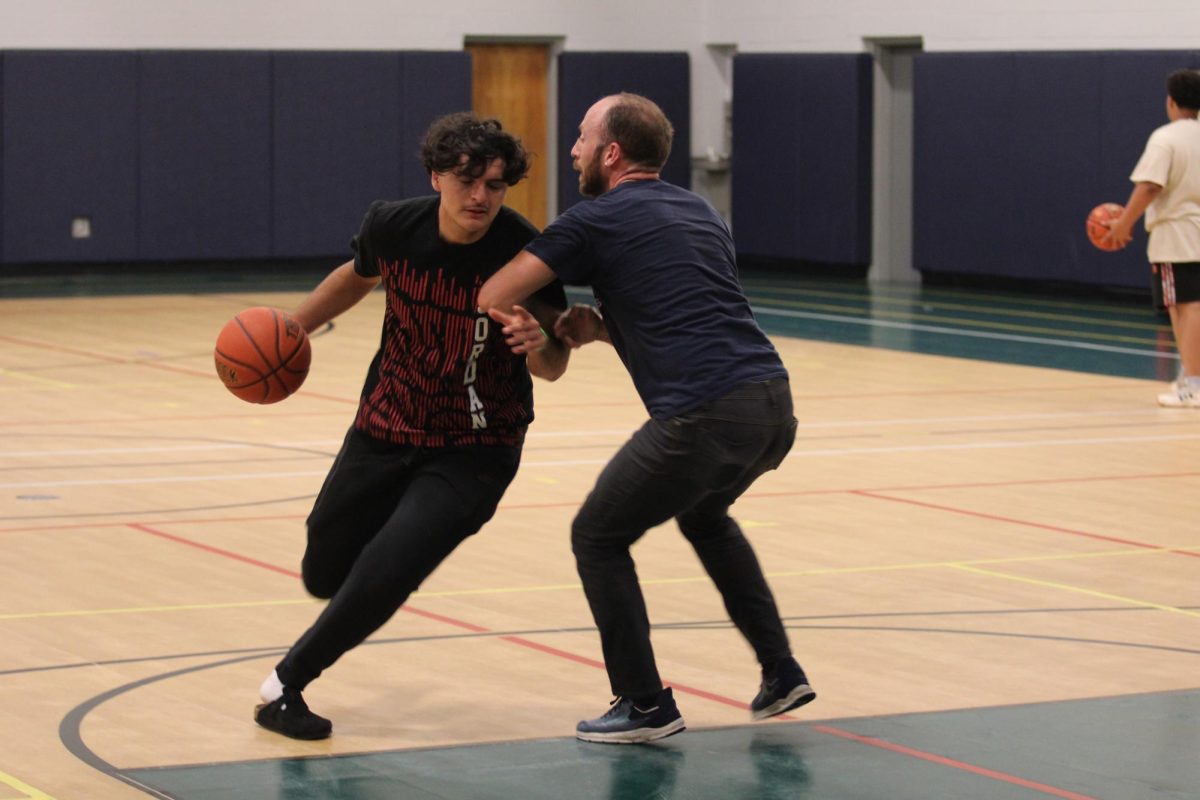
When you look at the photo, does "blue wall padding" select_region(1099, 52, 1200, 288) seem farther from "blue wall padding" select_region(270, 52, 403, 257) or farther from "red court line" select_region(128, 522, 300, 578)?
"red court line" select_region(128, 522, 300, 578)

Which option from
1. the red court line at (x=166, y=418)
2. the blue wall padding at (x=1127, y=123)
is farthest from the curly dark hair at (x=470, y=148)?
the blue wall padding at (x=1127, y=123)

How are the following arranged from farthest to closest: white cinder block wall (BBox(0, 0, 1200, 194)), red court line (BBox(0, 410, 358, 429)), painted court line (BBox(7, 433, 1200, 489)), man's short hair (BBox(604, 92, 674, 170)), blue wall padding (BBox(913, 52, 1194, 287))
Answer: white cinder block wall (BBox(0, 0, 1200, 194)), blue wall padding (BBox(913, 52, 1194, 287)), red court line (BBox(0, 410, 358, 429)), painted court line (BBox(7, 433, 1200, 489)), man's short hair (BBox(604, 92, 674, 170))

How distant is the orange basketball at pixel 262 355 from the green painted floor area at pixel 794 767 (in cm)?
103

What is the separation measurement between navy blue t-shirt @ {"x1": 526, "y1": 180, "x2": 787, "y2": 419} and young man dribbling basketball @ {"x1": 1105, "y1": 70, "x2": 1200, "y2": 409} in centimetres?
739

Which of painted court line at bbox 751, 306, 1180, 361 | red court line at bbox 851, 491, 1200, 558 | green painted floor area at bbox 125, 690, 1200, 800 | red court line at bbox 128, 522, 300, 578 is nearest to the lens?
green painted floor area at bbox 125, 690, 1200, 800

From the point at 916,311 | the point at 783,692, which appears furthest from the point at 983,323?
the point at 783,692

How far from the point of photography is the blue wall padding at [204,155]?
2061 centimetres

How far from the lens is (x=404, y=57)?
21500 millimetres

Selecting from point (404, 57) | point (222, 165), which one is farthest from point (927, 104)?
point (222, 165)

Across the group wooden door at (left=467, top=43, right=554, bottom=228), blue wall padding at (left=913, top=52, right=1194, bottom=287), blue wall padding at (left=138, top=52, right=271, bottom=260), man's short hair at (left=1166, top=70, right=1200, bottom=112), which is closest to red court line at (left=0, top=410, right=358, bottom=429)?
man's short hair at (left=1166, top=70, right=1200, bottom=112)

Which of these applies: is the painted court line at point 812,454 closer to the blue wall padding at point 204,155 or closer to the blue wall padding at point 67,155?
the blue wall padding at point 67,155

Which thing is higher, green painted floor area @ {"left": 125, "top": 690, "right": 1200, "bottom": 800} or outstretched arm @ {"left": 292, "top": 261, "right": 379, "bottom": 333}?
outstretched arm @ {"left": 292, "top": 261, "right": 379, "bottom": 333}

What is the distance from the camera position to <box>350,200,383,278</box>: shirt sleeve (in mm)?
5066

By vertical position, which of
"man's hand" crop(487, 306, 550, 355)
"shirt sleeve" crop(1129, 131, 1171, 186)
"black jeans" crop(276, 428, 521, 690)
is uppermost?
"shirt sleeve" crop(1129, 131, 1171, 186)
